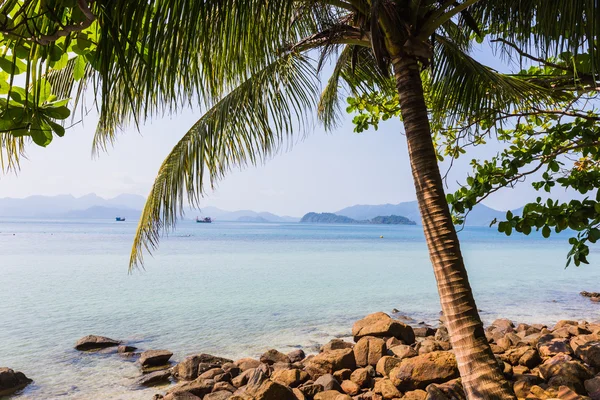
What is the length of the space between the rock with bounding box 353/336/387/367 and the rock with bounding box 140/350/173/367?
2.94m

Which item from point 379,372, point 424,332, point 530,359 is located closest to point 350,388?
point 379,372

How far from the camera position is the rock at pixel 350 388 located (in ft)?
16.0

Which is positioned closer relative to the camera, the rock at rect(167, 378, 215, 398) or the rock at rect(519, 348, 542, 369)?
the rock at rect(519, 348, 542, 369)

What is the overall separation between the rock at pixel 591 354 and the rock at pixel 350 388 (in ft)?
7.66

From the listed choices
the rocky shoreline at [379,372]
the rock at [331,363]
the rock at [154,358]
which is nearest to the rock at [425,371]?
the rocky shoreline at [379,372]

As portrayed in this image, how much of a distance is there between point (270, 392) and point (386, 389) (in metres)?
1.16

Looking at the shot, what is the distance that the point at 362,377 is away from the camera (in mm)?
5094

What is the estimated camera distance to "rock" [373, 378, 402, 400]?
4520 mm

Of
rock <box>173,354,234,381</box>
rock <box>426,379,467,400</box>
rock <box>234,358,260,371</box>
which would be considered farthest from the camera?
rock <box>234,358,260,371</box>

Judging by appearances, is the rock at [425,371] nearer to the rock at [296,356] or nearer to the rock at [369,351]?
the rock at [369,351]

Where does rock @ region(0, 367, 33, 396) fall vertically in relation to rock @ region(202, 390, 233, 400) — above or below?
below

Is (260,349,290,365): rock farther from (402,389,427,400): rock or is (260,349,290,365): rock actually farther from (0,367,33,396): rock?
(0,367,33,396): rock

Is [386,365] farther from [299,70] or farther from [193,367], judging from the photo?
[299,70]

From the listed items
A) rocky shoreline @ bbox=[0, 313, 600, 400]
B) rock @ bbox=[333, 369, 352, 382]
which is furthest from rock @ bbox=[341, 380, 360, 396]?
rock @ bbox=[333, 369, 352, 382]
